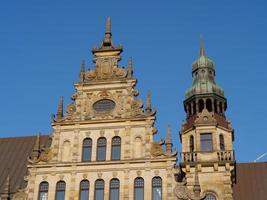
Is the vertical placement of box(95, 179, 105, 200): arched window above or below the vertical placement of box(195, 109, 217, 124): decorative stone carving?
below

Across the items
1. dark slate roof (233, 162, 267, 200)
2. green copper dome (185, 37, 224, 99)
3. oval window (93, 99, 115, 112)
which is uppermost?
green copper dome (185, 37, 224, 99)

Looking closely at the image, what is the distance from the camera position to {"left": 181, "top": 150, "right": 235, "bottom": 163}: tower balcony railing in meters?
25.3

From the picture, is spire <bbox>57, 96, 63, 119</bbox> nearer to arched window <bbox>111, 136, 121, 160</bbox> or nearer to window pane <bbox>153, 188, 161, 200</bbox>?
arched window <bbox>111, 136, 121, 160</bbox>

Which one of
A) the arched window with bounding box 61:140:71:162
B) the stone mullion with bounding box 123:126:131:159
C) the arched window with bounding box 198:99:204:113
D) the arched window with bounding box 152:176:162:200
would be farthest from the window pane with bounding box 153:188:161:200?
the arched window with bounding box 198:99:204:113

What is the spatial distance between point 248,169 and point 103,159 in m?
9.36

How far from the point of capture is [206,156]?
25.7 metres

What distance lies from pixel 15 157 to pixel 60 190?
5883 millimetres

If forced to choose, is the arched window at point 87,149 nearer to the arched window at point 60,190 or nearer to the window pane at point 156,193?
the arched window at point 60,190

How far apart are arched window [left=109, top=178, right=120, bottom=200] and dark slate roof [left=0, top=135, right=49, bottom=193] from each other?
4.48m

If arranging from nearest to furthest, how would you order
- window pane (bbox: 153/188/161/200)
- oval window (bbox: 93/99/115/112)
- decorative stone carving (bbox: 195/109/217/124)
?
window pane (bbox: 153/188/161/200), oval window (bbox: 93/99/115/112), decorative stone carving (bbox: 195/109/217/124)

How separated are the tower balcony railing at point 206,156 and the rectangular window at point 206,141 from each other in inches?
14.4

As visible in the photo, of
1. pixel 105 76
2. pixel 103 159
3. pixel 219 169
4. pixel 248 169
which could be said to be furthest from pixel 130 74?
pixel 248 169

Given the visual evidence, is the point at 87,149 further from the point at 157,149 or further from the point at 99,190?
the point at 157,149

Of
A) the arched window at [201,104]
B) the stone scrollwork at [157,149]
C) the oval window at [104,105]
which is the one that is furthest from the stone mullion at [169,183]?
the arched window at [201,104]
